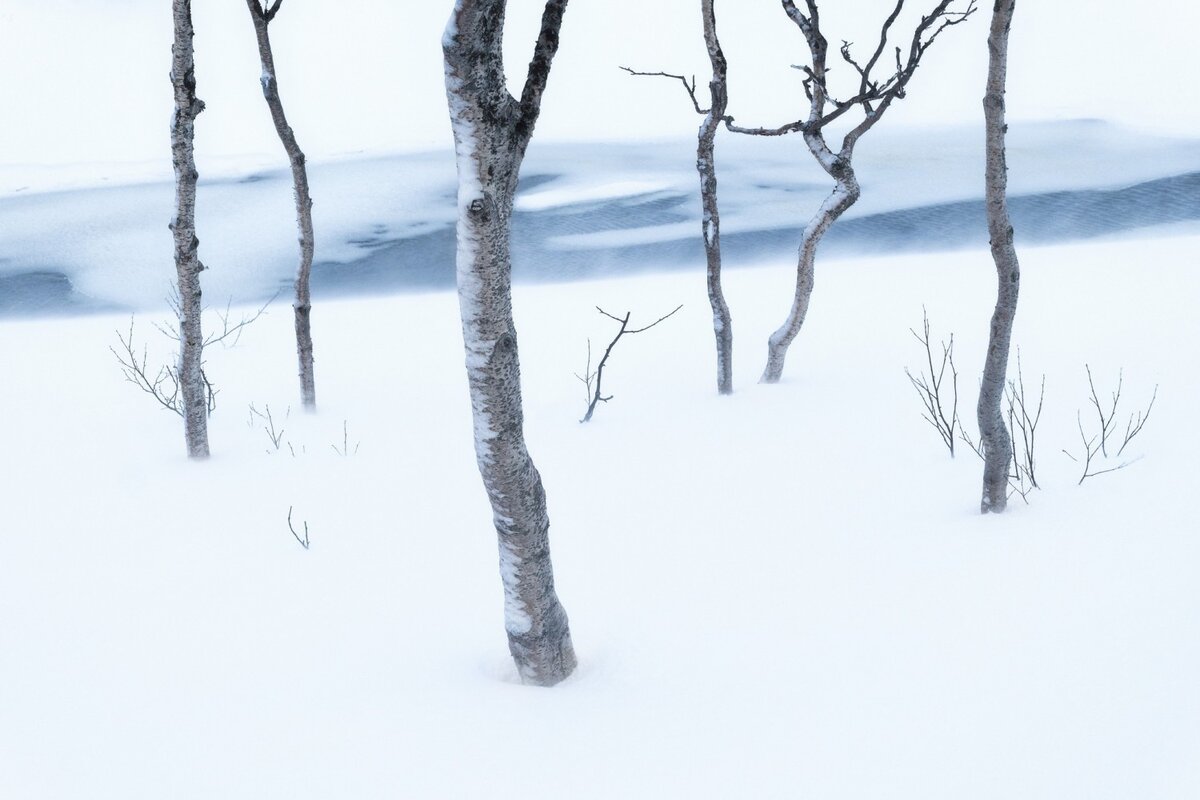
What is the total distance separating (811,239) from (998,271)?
3.16 m

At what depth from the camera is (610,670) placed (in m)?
3.46

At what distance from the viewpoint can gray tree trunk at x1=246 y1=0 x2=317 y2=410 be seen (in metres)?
7.16

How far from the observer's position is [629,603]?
160 inches

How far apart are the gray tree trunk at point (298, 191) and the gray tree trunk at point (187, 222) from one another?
1104mm

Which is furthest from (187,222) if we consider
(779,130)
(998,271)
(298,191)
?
(998,271)

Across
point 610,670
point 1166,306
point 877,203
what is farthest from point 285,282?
point 610,670

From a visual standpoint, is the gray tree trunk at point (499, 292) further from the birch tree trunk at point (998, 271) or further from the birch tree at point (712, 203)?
the birch tree at point (712, 203)

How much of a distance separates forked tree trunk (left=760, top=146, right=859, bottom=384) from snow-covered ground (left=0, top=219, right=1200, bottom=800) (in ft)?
1.03

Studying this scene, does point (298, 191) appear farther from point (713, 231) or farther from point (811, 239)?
point (811, 239)

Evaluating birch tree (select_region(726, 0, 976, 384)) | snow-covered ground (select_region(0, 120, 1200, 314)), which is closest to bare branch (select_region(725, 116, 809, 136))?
birch tree (select_region(726, 0, 976, 384))

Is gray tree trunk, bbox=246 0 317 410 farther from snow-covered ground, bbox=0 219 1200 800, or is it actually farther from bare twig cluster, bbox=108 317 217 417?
bare twig cluster, bbox=108 317 217 417

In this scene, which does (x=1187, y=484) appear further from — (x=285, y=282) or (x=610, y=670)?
(x=285, y=282)

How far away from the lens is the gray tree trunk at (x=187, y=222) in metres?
5.88

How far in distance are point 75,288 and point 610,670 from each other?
12909 mm
